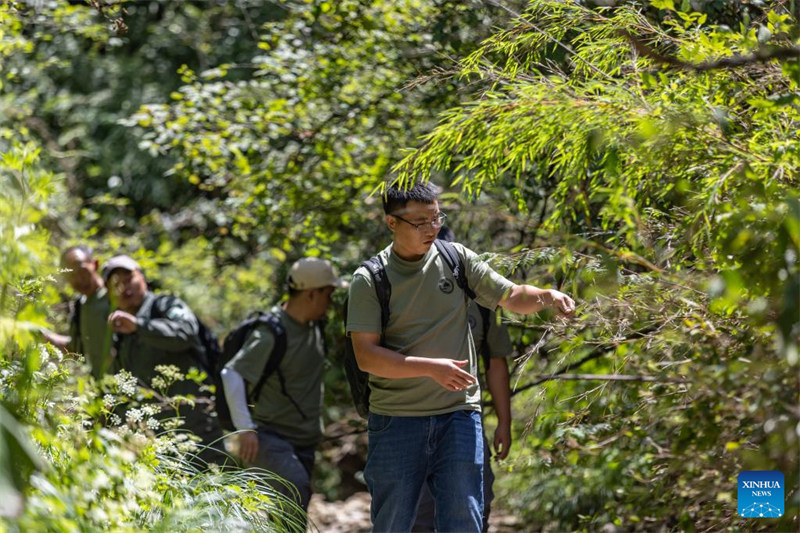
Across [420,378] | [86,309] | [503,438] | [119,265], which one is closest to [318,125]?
[119,265]

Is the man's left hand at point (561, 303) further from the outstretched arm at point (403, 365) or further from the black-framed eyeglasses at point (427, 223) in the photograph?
the black-framed eyeglasses at point (427, 223)

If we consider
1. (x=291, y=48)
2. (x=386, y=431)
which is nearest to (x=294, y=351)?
(x=386, y=431)

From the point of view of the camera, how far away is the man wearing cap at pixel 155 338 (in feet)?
18.4

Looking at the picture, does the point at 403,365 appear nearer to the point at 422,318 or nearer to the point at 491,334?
the point at 422,318

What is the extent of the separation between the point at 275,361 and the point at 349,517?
Result: 123 inches

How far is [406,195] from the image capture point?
401 centimetres

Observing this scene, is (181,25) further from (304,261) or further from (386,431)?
(386,431)

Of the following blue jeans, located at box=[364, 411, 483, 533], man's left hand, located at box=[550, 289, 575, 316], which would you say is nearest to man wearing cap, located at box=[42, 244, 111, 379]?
blue jeans, located at box=[364, 411, 483, 533]

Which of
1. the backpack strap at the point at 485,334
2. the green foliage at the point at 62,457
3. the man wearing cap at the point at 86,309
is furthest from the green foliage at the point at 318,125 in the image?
the green foliage at the point at 62,457

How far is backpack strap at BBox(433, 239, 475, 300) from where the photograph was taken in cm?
411

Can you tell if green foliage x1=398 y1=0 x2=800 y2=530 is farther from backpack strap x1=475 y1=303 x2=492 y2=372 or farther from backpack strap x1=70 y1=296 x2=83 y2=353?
backpack strap x1=70 y1=296 x2=83 y2=353

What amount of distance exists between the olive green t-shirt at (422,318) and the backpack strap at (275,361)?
1.25 m

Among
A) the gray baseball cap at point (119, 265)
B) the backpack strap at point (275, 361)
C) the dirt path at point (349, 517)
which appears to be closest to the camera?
the backpack strap at point (275, 361)

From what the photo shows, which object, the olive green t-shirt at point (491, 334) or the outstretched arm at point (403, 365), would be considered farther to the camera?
the olive green t-shirt at point (491, 334)
